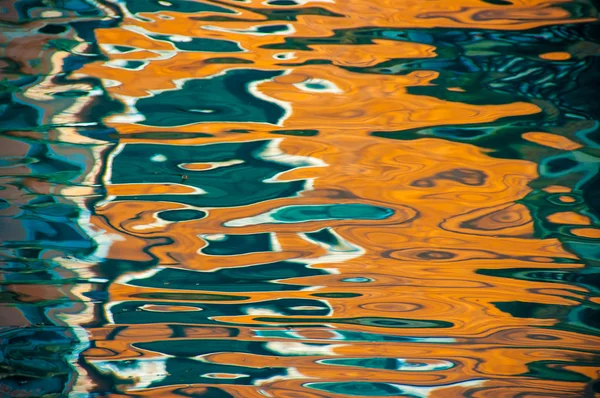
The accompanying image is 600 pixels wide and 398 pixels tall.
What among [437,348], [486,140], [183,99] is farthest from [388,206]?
[183,99]

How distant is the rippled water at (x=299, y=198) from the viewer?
1038 millimetres

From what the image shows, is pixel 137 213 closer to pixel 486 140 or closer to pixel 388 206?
pixel 388 206

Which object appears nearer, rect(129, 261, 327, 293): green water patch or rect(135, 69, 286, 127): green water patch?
rect(135, 69, 286, 127): green water patch

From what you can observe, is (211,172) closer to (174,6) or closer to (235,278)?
(235,278)

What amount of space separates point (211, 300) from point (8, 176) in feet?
1.91

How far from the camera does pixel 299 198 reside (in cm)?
112

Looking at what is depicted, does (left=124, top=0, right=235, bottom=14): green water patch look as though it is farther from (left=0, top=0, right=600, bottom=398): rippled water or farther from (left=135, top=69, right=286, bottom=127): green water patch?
(left=135, top=69, right=286, bottom=127): green water patch

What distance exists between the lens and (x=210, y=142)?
1.09 metres

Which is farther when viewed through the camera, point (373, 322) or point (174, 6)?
point (373, 322)

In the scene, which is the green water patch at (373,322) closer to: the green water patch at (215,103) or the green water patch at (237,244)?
the green water patch at (237,244)

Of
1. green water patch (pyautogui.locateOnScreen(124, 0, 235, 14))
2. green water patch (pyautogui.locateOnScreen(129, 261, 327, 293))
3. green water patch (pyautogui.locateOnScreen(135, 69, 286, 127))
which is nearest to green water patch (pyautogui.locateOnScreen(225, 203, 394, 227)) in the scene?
green water patch (pyautogui.locateOnScreen(129, 261, 327, 293))

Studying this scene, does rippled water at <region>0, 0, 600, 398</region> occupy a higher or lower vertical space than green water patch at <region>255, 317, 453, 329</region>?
higher

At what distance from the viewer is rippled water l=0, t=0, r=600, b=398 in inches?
40.9

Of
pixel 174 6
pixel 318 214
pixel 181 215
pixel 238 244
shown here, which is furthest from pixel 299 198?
pixel 174 6
